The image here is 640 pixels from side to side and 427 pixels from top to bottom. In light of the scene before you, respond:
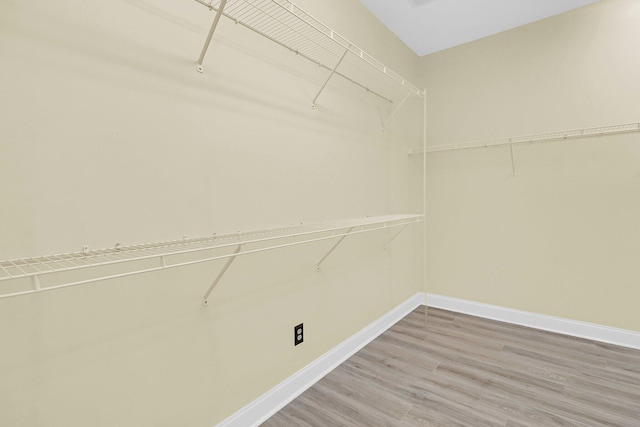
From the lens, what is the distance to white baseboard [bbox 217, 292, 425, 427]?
1.42 m

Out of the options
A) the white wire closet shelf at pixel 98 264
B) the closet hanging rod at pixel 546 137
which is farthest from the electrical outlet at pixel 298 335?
the closet hanging rod at pixel 546 137

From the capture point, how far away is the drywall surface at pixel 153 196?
2.79 ft

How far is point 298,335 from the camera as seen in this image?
66.7 inches

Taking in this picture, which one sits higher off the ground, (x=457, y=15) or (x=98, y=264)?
(x=457, y=15)

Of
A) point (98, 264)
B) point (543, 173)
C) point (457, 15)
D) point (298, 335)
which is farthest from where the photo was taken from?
point (543, 173)

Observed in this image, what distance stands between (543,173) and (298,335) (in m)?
2.25

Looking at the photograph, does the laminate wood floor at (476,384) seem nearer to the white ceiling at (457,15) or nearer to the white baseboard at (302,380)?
the white baseboard at (302,380)

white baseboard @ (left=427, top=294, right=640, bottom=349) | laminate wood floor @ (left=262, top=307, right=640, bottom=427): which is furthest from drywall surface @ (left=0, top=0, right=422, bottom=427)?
white baseboard @ (left=427, top=294, right=640, bottom=349)

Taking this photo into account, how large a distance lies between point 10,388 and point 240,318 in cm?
73

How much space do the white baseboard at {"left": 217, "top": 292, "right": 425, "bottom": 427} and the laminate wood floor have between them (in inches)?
1.5

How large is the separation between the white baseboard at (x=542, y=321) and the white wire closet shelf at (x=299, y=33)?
6.74ft

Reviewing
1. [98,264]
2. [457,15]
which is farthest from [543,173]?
[98,264]

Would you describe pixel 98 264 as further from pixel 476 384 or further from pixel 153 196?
pixel 476 384

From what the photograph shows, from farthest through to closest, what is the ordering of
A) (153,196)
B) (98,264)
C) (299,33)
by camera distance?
(299,33)
(153,196)
(98,264)
